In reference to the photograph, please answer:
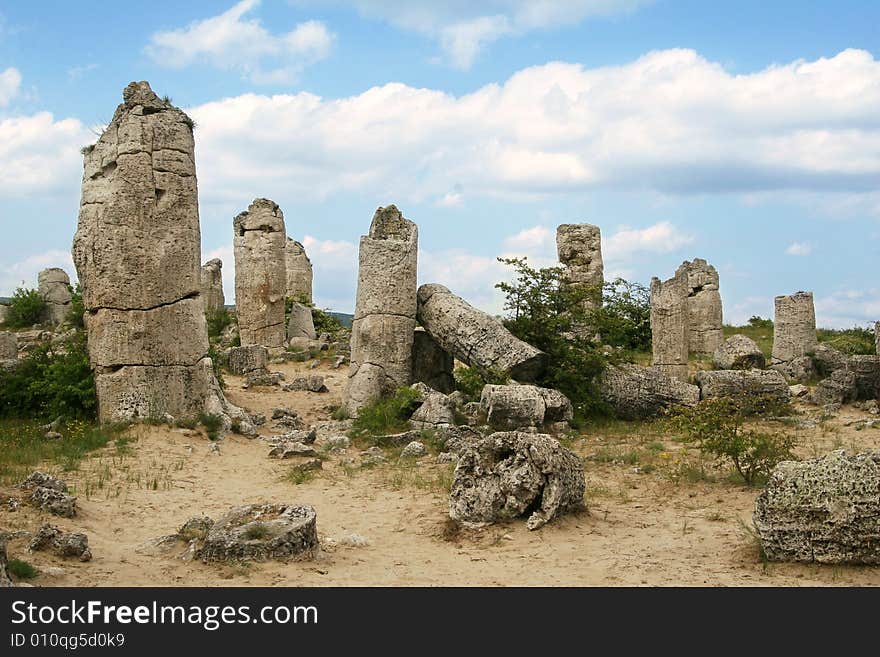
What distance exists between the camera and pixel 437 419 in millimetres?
12219

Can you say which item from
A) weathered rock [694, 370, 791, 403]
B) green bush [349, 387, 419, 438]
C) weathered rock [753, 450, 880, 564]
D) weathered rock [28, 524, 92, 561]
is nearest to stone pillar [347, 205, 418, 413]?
green bush [349, 387, 419, 438]

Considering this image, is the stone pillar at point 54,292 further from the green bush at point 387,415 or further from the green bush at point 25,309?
the green bush at point 387,415

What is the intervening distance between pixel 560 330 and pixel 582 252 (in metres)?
9.43

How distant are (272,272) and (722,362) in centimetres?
1073

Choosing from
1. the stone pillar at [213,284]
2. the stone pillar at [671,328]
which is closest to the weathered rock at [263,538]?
the stone pillar at [671,328]

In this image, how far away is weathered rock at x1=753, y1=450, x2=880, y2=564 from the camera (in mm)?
6133

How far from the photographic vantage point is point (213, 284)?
27.9m

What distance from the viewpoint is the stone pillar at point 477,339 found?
13.3m

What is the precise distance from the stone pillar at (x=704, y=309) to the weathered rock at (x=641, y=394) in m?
9.47

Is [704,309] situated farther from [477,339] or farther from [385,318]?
[385,318]

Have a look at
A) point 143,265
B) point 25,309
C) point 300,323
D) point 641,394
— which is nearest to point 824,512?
point 641,394

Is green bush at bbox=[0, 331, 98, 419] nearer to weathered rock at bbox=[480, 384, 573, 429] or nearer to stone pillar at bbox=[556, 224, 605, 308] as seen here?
weathered rock at bbox=[480, 384, 573, 429]

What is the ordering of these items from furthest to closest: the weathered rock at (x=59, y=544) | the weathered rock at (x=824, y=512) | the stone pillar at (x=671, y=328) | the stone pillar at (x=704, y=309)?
1. the stone pillar at (x=704, y=309)
2. the stone pillar at (x=671, y=328)
3. the weathered rock at (x=59, y=544)
4. the weathered rock at (x=824, y=512)

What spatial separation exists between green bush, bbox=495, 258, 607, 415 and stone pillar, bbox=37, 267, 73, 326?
14478 mm
